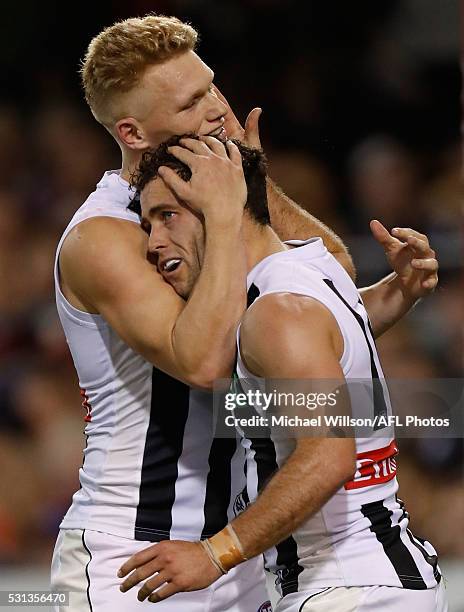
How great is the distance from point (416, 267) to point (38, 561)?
8.24 ft

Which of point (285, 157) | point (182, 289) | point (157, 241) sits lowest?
point (285, 157)

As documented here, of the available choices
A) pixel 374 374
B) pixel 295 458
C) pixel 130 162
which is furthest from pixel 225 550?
pixel 130 162

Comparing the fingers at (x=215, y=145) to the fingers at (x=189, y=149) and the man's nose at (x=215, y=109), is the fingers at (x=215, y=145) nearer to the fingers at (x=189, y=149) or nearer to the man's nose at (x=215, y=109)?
the fingers at (x=189, y=149)

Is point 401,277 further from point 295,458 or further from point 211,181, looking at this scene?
point 295,458

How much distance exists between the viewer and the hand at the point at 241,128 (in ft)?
8.77

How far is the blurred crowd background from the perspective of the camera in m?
4.78

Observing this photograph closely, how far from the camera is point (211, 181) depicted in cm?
213

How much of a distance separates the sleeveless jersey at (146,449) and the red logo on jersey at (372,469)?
1.34ft

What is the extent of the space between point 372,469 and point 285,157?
365cm

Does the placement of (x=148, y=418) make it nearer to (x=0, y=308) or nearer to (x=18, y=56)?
(x=0, y=308)

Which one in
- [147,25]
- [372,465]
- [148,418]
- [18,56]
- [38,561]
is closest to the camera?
[372,465]

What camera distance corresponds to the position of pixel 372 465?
2.04 metres

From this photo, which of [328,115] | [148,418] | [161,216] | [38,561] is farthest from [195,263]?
[328,115]

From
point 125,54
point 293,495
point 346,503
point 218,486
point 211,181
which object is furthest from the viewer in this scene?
point 125,54
